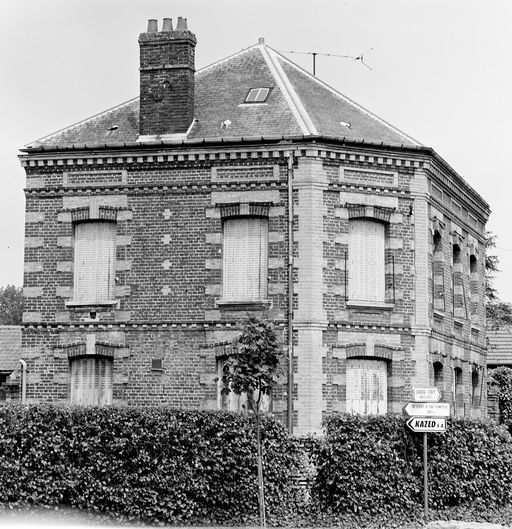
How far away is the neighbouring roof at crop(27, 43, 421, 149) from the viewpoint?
28406 mm

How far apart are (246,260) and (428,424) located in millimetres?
8013

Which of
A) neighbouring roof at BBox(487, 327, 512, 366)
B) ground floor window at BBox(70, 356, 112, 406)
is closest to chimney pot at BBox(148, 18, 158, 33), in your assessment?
ground floor window at BBox(70, 356, 112, 406)

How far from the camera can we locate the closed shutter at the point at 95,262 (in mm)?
28281

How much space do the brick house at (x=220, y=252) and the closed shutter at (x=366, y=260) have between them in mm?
39

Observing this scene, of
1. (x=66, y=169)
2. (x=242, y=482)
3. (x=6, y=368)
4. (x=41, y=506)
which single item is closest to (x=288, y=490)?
(x=242, y=482)

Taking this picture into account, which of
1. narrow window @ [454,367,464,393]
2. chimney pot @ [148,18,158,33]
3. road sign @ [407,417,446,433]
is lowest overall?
road sign @ [407,417,446,433]

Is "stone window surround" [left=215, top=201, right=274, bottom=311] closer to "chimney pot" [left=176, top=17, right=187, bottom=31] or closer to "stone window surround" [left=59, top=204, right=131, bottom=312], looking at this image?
"stone window surround" [left=59, top=204, right=131, bottom=312]

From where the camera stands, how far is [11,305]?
80688 mm

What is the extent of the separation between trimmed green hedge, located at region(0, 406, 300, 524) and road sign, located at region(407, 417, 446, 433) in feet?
7.79

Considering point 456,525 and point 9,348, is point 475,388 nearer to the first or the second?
point 456,525

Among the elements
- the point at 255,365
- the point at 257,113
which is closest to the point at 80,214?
the point at 257,113

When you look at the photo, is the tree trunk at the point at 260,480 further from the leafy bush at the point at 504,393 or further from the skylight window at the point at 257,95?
the leafy bush at the point at 504,393

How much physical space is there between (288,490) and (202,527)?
1.73m

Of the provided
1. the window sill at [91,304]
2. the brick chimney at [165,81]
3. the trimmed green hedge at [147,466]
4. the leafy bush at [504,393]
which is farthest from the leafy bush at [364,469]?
the leafy bush at [504,393]
